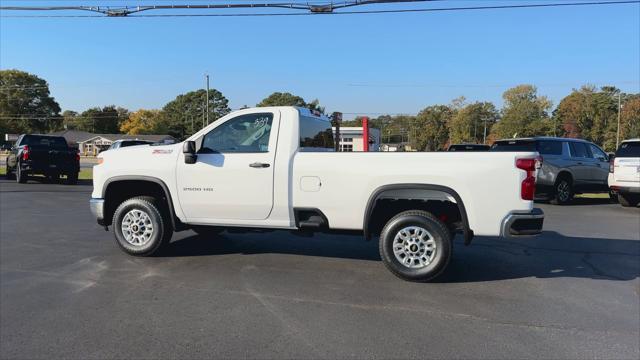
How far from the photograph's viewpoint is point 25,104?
106750mm

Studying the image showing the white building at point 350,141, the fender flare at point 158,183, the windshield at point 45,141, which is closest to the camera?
the fender flare at point 158,183

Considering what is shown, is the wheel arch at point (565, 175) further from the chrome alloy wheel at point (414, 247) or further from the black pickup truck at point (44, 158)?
the black pickup truck at point (44, 158)

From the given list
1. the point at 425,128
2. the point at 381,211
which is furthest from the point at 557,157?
the point at 425,128

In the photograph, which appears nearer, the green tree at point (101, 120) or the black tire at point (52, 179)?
the black tire at point (52, 179)

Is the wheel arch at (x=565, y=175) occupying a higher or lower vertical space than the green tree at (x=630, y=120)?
lower

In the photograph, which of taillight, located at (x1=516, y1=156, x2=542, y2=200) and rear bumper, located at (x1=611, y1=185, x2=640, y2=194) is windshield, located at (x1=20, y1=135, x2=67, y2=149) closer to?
taillight, located at (x1=516, y1=156, x2=542, y2=200)

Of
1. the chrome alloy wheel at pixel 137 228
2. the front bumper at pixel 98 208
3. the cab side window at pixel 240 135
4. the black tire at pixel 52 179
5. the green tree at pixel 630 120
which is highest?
the green tree at pixel 630 120

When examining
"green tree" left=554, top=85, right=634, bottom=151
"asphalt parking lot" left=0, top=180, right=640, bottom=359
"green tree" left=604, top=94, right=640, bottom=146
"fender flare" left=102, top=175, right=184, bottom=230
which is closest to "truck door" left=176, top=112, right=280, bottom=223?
"fender flare" left=102, top=175, right=184, bottom=230

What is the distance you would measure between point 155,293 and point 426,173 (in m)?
3.19

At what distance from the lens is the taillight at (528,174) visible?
5.19 metres

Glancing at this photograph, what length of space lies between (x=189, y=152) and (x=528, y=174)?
4.01 meters

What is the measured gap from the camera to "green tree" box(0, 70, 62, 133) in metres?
102

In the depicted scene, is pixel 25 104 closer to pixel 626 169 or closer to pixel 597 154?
pixel 597 154

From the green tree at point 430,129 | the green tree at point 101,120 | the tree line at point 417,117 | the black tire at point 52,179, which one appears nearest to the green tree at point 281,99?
the tree line at point 417,117
